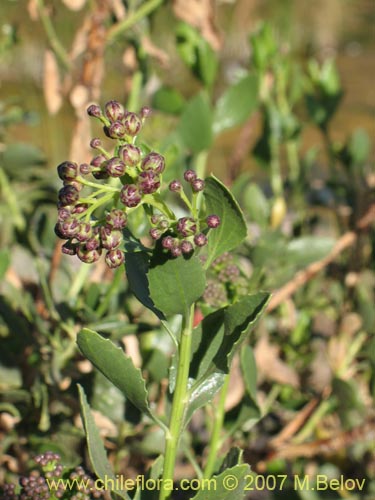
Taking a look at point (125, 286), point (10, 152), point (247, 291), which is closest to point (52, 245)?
point (125, 286)

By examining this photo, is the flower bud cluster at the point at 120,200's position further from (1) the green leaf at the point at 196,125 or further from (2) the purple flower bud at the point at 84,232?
(1) the green leaf at the point at 196,125

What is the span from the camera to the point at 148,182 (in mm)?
598

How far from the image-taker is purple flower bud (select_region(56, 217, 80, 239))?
613 mm

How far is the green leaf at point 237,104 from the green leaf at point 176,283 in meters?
0.66

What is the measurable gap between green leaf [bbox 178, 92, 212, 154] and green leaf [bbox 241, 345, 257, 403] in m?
0.43

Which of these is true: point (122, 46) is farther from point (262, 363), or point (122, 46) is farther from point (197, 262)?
point (197, 262)

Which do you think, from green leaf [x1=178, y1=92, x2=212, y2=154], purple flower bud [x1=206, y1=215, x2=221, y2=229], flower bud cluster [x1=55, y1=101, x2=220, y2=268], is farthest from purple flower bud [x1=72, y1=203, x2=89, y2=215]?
green leaf [x1=178, y1=92, x2=212, y2=154]

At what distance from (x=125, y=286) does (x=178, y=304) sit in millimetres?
433

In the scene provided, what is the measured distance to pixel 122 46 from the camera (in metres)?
1.35

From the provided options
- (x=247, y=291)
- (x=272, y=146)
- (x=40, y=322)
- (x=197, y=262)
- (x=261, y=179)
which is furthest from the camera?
(x=261, y=179)

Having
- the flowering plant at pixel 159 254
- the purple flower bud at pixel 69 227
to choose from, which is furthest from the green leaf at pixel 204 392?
the purple flower bud at pixel 69 227

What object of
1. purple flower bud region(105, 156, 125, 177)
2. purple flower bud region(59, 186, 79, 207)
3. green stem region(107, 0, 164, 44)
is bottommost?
purple flower bud region(59, 186, 79, 207)

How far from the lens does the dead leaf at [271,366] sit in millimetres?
1306

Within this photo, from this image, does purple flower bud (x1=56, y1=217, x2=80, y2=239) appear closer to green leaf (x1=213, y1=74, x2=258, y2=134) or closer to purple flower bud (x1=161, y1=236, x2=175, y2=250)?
purple flower bud (x1=161, y1=236, x2=175, y2=250)
